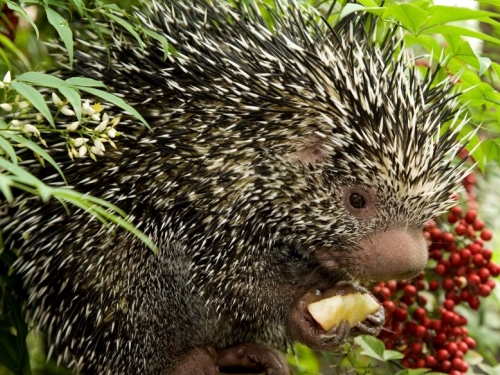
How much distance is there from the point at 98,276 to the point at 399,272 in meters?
1.16

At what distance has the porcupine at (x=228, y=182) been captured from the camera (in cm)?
297

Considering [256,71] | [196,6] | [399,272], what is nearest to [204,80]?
[256,71]

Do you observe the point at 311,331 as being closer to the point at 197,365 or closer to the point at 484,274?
the point at 197,365

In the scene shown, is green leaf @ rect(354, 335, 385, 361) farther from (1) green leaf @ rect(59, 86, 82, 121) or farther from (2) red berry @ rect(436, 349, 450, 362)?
(1) green leaf @ rect(59, 86, 82, 121)

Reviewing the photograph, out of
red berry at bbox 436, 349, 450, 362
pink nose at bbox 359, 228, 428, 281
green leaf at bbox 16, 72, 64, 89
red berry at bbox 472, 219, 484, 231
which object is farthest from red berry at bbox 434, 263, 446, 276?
green leaf at bbox 16, 72, 64, 89

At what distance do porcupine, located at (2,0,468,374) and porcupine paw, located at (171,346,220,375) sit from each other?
13cm

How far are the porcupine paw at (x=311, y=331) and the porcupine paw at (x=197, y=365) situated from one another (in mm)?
359

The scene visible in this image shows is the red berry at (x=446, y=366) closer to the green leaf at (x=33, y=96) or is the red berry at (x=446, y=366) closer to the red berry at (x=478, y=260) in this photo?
the red berry at (x=478, y=260)

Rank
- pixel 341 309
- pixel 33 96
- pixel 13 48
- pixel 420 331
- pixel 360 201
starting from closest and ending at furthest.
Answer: pixel 33 96 → pixel 13 48 → pixel 360 201 → pixel 341 309 → pixel 420 331

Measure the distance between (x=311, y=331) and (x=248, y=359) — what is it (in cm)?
36

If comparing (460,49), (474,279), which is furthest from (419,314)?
(460,49)

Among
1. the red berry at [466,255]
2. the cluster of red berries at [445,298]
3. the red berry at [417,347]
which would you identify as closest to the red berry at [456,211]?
the cluster of red berries at [445,298]

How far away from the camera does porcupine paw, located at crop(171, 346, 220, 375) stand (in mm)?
3182

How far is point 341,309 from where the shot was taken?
3.13 meters
